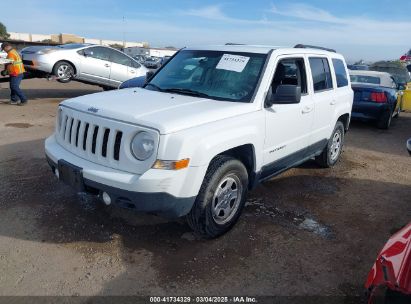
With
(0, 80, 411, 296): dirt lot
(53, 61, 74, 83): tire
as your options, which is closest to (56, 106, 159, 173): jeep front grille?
(0, 80, 411, 296): dirt lot

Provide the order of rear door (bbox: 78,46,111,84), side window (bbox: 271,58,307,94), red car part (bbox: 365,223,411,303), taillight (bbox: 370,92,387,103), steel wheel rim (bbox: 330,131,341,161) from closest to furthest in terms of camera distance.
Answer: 1. red car part (bbox: 365,223,411,303)
2. side window (bbox: 271,58,307,94)
3. steel wheel rim (bbox: 330,131,341,161)
4. taillight (bbox: 370,92,387,103)
5. rear door (bbox: 78,46,111,84)

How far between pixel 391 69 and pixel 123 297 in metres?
16.1

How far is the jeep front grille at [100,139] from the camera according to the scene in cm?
307

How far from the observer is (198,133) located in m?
3.12

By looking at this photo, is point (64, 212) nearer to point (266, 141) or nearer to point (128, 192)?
point (128, 192)

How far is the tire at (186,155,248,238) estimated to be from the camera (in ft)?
11.0

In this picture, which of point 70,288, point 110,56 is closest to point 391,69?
point 110,56

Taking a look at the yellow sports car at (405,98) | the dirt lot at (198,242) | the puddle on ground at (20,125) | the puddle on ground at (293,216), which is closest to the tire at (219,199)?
the dirt lot at (198,242)

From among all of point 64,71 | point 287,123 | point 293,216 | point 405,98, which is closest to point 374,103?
point 405,98

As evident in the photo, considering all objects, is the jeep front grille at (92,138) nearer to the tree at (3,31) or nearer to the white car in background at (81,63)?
the white car in background at (81,63)

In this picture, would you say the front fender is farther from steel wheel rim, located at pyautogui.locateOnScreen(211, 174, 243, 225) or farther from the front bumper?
steel wheel rim, located at pyautogui.locateOnScreen(211, 174, 243, 225)

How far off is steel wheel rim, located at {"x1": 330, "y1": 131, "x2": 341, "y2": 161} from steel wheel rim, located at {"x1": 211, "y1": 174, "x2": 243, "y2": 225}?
2796 millimetres

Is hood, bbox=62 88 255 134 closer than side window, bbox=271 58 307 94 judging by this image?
Yes

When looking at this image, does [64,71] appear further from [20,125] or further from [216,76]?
[216,76]
